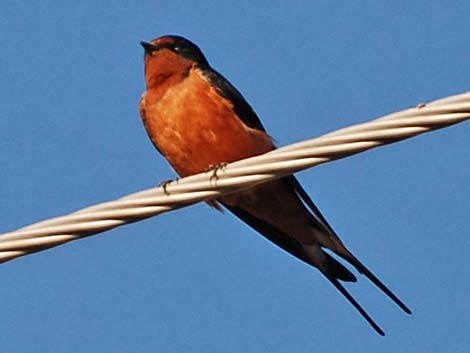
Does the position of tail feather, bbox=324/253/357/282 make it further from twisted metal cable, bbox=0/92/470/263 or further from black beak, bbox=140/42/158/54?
twisted metal cable, bbox=0/92/470/263

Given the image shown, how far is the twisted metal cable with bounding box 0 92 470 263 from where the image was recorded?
334cm

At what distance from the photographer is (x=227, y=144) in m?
6.15

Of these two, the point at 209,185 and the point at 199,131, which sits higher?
the point at 199,131

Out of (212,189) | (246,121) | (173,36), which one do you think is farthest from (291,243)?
(212,189)

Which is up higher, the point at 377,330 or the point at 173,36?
the point at 173,36

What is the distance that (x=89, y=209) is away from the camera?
11.6 ft

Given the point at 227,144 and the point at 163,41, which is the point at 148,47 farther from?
the point at 227,144

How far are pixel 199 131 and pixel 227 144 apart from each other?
0.16 metres

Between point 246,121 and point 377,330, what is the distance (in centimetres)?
165

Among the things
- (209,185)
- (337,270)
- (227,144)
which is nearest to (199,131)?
(227,144)

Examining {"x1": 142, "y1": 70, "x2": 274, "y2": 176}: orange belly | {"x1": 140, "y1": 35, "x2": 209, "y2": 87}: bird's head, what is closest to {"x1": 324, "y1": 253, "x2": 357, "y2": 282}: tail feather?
{"x1": 142, "y1": 70, "x2": 274, "y2": 176}: orange belly

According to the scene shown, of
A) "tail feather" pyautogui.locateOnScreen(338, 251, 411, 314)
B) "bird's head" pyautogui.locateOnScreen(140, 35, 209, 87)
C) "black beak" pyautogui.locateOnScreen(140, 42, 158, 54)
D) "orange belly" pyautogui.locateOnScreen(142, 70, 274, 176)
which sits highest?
"black beak" pyautogui.locateOnScreen(140, 42, 158, 54)

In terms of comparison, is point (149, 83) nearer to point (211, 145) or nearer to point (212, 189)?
point (211, 145)

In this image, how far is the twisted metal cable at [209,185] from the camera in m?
3.34
